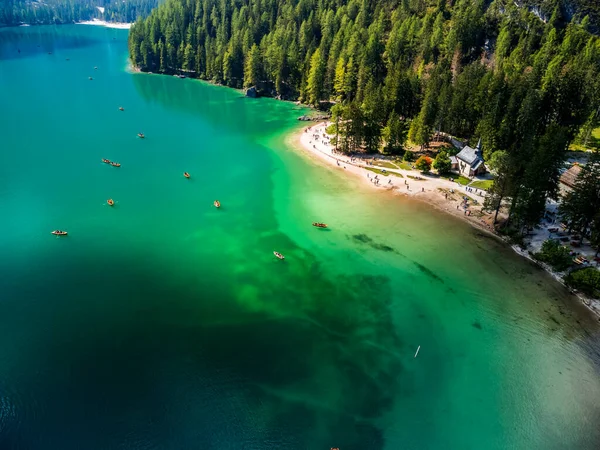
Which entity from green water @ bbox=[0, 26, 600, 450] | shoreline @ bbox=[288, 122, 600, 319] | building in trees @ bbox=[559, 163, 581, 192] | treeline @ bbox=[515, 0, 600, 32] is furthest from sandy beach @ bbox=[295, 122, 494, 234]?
treeline @ bbox=[515, 0, 600, 32]

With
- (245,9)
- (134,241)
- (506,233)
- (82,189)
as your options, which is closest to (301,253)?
→ (134,241)

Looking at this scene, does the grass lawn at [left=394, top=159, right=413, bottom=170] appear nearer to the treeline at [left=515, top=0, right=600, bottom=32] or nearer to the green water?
the green water

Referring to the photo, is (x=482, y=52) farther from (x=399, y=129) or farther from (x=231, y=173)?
(x=231, y=173)

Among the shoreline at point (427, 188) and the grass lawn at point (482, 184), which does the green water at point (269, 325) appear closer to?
the shoreline at point (427, 188)

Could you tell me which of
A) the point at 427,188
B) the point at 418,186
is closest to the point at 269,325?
the point at 418,186

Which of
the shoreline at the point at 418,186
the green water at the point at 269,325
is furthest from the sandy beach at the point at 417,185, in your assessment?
the green water at the point at 269,325

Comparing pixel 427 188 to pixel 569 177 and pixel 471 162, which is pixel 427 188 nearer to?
pixel 471 162
